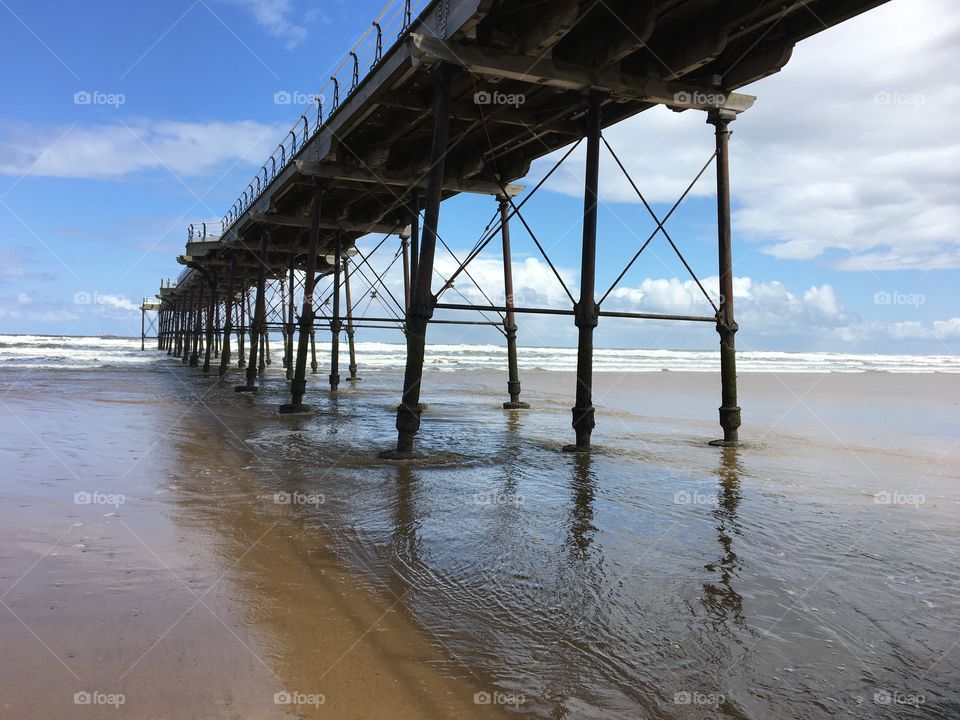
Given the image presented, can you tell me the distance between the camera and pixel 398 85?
9828mm

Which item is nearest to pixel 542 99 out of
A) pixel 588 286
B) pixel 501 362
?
pixel 588 286

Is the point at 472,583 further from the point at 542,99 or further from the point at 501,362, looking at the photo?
the point at 501,362

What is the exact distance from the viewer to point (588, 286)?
29.8 feet

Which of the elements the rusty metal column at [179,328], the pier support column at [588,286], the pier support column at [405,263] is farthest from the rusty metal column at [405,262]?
the rusty metal column at [179,328]

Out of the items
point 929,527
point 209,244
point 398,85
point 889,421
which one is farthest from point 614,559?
point 209,244

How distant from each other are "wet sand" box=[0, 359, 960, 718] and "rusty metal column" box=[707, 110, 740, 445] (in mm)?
1430

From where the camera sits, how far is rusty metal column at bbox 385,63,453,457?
8.36 meters

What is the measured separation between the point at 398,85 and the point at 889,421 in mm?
12054

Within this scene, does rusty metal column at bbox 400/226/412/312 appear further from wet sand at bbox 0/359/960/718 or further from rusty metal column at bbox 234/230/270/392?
wet sand at bbox 0/359/960/718

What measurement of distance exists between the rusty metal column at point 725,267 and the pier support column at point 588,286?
6.81ft

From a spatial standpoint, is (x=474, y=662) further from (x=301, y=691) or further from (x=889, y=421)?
(x=889, y=421)

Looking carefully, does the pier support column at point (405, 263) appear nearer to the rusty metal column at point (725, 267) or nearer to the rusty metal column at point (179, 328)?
the rusty metal column at point (725, 267)

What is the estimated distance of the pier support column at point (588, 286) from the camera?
9070 mm

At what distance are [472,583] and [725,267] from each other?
7.56 metres
